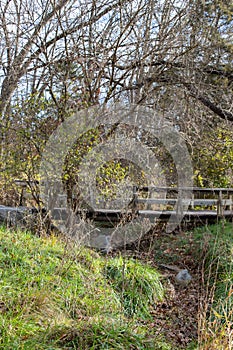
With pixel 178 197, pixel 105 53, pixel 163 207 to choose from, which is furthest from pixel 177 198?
pixel 105 53

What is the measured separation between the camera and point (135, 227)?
Answer: 6746mm

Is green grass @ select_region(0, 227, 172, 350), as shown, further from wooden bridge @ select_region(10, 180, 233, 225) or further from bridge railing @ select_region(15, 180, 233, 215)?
bridge railing @ select_region(15, 180, 233, 215)

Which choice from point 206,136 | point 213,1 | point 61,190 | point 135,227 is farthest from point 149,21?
point 135,227

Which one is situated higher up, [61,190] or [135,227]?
[61,190]

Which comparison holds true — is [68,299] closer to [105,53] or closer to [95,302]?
[95,302]

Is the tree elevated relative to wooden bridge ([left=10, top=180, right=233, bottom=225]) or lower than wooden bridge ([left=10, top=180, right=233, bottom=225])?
elevated

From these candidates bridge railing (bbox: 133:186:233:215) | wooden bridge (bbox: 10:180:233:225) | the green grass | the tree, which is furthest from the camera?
bridge railing (bbox: 133:186:233:215)

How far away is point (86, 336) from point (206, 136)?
5329mm

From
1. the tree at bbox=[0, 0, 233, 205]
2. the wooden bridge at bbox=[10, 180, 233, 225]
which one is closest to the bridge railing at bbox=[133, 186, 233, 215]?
the wooden bridge at bbox=[10, 180, 233, 225]

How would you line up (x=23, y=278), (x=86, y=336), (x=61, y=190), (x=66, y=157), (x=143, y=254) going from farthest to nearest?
(x=143, y=254), (x=61, y=190), (x=66, y=157), (x=23, y=278), (x=86, y=336)

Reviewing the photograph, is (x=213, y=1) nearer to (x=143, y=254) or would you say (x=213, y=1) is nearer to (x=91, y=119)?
(x=91, y=119)

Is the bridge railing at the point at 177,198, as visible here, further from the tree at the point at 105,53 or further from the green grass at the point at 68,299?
the green grass at the point at 68,299

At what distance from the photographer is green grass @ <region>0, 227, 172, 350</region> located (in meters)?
2.49

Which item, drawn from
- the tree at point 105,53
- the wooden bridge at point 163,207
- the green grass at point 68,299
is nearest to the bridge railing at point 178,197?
the wooden bridge at point 163,207
